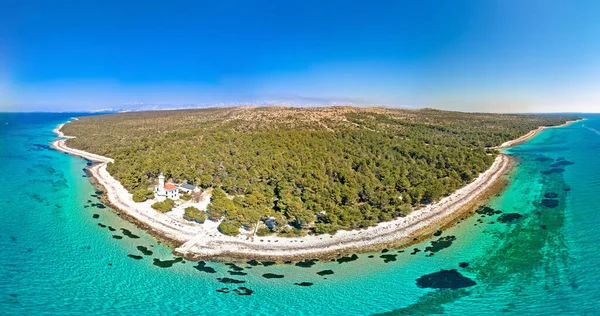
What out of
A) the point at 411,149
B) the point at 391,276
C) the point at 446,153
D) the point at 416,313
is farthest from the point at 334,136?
the point at 416,313

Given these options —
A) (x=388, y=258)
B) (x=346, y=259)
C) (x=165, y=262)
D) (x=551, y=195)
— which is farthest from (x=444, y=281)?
(x=551, y=195)

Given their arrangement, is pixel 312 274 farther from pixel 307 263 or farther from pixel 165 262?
pixel 165 262

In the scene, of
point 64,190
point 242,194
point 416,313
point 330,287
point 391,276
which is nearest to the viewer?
point 416,313

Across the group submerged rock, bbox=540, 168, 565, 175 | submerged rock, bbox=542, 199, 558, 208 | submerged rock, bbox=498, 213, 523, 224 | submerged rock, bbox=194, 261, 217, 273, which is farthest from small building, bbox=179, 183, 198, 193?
submerged rock, bbox=540, 168, 565, 175

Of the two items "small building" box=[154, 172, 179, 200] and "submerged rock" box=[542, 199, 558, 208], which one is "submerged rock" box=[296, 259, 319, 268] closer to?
"small building" box=[154, 172, 179, 200]

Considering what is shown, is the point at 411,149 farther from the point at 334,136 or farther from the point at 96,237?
the point at 96,237
